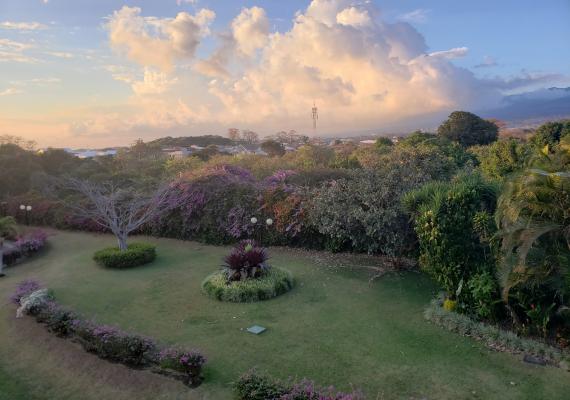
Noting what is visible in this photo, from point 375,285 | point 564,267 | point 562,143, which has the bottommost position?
point 375,285

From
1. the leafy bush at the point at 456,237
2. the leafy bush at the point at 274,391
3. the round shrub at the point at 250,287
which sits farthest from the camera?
the round shrub at the point at 250,287

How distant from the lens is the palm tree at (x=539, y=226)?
5.31 meters

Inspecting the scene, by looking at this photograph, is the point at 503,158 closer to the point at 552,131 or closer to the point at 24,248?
the point at 552,131

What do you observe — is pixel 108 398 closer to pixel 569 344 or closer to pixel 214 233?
pixel 569 344

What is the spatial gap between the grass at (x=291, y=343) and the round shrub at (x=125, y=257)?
709mm

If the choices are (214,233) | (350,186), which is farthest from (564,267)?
(214,233)

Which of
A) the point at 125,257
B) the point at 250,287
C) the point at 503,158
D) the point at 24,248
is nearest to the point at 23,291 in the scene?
the point at 125,257

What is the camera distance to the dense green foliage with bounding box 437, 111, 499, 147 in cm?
3916

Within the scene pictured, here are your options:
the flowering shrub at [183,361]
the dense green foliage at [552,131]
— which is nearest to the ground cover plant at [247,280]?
the flowering shrub at [183,361]

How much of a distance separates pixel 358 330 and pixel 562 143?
4026 millimetres

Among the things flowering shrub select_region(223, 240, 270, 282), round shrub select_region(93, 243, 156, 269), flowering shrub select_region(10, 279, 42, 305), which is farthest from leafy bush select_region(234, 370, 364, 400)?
round shrub select_region(93, 243, 156, 269)

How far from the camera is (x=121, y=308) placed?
8195 millimetres

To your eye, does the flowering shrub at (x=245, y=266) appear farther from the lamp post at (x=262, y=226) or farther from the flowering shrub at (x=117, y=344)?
the lamp post at (x=262, y=226)

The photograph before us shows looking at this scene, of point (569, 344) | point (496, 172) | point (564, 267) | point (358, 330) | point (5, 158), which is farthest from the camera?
point (5, 158)
